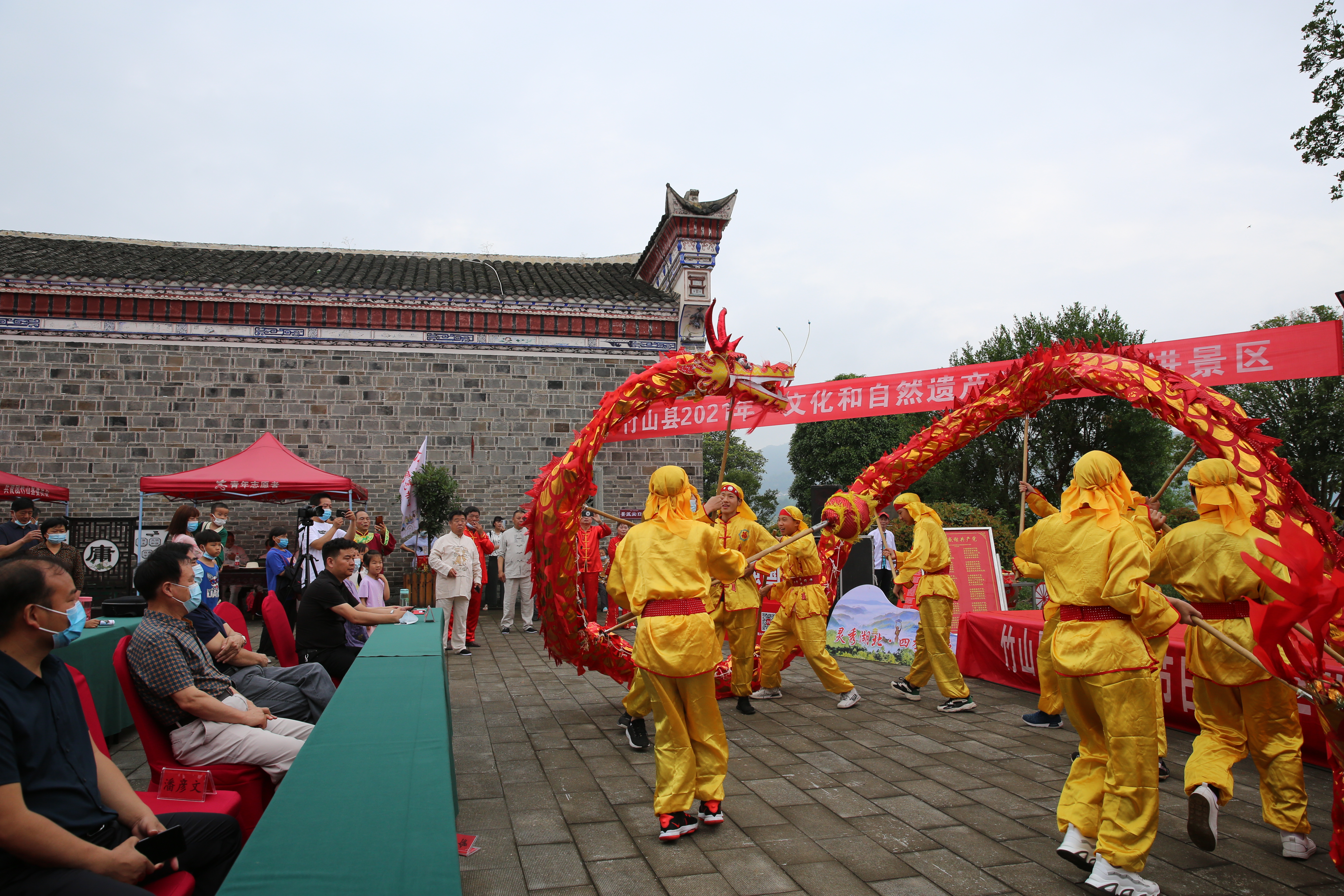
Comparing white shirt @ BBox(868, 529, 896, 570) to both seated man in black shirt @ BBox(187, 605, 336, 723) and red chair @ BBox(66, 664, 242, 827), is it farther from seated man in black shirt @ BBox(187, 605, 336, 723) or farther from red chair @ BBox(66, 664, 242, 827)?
red chair @ BBox(66, 664, 242, 827)

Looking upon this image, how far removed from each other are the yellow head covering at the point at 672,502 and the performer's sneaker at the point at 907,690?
3554 millimetres

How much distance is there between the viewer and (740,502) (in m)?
6.43

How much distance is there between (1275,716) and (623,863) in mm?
2947

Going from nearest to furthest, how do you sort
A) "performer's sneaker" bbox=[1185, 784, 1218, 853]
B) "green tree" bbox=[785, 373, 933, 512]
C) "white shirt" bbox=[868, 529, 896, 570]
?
"performer's sneaker" bbox=[1185, 784, 1218, 853] → "white shirt" bbox=[868, 529, 896, 570] → "green tree" bbox=[785, 373, 933, 512]

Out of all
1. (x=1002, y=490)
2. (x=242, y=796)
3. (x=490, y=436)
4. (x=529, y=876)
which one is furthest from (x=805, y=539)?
(x=1002, y=490)

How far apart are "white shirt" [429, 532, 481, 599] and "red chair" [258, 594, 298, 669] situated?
303 centimetres

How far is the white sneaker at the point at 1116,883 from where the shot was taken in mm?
3045

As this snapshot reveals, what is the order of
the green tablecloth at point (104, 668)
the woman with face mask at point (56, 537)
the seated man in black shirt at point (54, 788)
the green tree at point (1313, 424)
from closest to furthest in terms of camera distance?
the seated man in black shirt at point (54, 788) → the green tablecloth at point (104, 668) → the woman with face mask at point (56, 537) → the green tree at point (1313, 424)

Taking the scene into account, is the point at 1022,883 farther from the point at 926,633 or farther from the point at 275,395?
the point at 275,395

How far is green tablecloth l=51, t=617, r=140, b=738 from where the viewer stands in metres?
4.69

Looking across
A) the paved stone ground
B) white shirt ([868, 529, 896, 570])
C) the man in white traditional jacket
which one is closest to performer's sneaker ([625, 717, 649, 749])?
the paved stone ground

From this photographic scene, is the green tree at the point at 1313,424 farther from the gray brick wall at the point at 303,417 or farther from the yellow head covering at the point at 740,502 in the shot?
the yellow head covering at the point at 740,502

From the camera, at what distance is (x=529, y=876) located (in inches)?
128

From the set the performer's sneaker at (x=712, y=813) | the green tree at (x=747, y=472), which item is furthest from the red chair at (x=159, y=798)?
the green tree at (x=747, y=472)
